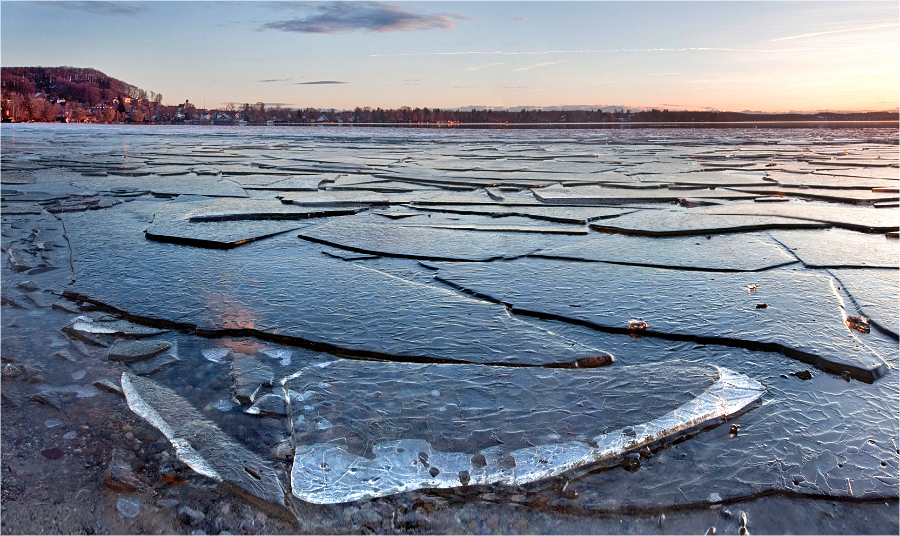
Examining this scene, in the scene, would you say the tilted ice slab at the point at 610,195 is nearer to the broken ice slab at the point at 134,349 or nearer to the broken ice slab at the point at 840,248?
the broken ice slab at the point at 840,248

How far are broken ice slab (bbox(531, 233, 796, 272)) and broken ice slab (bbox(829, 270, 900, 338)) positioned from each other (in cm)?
27

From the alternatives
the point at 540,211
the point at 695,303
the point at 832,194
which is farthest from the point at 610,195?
the point at 695,303

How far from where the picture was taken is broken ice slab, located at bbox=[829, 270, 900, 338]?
74.8 inches

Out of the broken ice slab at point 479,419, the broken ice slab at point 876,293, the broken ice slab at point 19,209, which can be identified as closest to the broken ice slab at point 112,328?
the broken ice slab at point 479,419

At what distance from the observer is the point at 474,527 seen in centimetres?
100

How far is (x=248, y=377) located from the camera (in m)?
1.51

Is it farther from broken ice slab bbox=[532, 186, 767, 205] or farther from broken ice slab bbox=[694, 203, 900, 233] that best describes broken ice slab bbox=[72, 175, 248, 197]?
broken ice slab bbox=[694, 203, 900, 233]

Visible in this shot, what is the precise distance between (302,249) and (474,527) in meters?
2.03

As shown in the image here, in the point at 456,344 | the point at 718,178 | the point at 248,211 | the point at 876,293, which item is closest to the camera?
the point at 456,344

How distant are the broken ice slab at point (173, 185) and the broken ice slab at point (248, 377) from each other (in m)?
3.11

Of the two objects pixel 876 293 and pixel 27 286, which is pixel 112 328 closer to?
pixel 27 286

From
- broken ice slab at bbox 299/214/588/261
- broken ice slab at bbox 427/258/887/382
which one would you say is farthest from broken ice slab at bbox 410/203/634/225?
broken ice slab at bbox 427/258/887/382

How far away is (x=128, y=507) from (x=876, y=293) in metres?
2.34

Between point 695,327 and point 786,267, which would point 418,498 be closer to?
point 695,327
